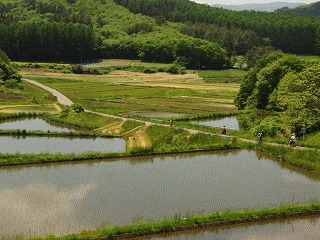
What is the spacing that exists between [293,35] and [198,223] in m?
141

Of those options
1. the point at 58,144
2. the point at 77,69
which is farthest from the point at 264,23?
the point at 58,144

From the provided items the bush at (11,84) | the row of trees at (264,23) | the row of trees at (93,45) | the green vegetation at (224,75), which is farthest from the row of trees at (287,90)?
Answer: the row of trees at (264,23)

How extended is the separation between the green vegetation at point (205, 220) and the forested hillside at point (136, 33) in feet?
353

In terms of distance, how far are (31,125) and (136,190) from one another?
26132 mm

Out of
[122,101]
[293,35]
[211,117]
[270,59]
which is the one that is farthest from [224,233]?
[293,35]

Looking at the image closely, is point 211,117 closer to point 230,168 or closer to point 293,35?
point 230,168

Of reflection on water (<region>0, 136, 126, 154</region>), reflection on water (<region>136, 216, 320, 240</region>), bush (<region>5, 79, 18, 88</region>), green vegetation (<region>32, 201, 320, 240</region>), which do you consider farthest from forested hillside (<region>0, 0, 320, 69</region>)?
reflection on water (<region>136, 216, 320, 240</region>)

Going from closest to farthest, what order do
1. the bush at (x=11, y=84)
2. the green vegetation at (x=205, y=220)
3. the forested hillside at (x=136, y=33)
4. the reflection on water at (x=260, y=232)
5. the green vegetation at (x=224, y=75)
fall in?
the green vegetation at (x=205, y=220) < the reflection on water at (x=260, y=232) < the bush at (x=11, y=84) < the green vegetation at (x=224, y=75) < the forested hillside at (x=136, y=33)

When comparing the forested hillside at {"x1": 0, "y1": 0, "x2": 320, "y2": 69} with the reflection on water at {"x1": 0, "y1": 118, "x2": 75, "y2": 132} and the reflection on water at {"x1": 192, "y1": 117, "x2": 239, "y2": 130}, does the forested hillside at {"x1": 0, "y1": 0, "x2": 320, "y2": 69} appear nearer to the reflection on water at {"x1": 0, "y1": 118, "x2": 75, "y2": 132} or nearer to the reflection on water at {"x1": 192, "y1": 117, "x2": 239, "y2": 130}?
the reflection on water at {"x1": 192, "y1": 117, "x2": 239, "y2": 130}

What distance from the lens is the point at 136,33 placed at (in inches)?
6467

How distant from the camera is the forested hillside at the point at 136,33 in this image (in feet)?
433

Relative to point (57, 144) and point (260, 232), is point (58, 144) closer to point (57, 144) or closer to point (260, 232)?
point (57, 144)

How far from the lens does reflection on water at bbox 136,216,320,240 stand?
73.0 ft

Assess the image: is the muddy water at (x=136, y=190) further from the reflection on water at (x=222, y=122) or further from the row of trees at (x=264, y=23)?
the row of trees at (x=264, y=23)
